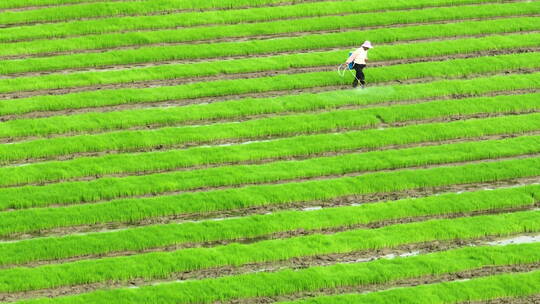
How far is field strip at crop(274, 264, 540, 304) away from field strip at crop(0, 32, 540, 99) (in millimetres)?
12904

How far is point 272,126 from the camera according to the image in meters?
31.2

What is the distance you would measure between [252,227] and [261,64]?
10398 mm

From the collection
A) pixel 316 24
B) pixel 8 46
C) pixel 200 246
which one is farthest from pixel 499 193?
pixel 8 46

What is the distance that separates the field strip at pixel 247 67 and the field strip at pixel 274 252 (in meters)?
10.3

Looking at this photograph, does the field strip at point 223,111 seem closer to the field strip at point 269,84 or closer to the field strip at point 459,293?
the field strip at point 269,84

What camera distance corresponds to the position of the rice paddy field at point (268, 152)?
2428 centimetres

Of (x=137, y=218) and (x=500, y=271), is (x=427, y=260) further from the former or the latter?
(x=137, y=218)

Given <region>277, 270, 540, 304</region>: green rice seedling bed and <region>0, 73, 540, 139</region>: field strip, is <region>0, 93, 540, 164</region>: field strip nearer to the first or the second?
<region>0, 73, 540, 139</region>: field strip

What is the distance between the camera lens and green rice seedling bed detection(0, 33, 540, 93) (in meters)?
33.7

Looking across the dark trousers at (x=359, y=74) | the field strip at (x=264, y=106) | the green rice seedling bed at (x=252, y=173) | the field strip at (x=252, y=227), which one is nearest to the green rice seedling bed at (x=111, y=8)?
the field strip at (x=264, y=106)

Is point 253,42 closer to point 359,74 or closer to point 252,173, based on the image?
point 359,74

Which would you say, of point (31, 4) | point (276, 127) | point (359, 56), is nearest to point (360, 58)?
point (359, 56)

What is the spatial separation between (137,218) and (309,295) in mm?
5655

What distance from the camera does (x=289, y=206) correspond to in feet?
89.6
